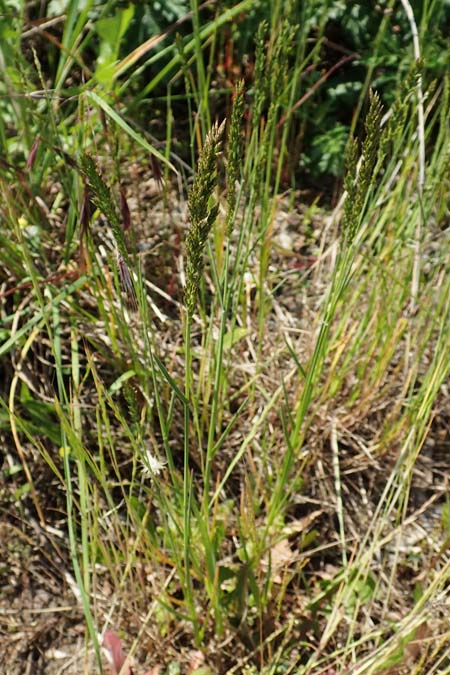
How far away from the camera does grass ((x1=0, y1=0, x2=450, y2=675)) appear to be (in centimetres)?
117

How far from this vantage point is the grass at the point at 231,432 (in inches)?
46.2

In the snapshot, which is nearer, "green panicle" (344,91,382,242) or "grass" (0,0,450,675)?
"green panicle" (344,91,382,242)

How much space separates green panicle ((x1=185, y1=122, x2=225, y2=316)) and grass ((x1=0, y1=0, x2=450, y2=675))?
0.34m

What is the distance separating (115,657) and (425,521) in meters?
0.76

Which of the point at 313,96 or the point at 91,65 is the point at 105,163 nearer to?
the point at 91,65

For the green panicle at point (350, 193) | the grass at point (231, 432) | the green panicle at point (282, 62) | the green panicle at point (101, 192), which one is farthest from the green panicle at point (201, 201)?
the green panicle at point (282, 62)

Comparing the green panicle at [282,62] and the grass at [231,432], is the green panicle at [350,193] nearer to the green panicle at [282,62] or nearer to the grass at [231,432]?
the grass at [231,432]

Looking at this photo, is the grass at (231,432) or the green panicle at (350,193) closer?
the green panicle at (350,193)

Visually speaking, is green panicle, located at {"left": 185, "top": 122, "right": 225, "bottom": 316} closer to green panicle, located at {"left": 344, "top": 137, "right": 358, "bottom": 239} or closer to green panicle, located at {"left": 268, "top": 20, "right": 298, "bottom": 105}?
green panicle, located at {"left": 344, "top": 137, "right": 358, "bottom": 239}

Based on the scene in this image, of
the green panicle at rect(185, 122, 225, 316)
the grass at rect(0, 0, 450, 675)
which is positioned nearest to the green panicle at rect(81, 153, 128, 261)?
the green panicle at rect(185, 122, 225, 316)

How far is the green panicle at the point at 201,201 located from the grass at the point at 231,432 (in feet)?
1.13

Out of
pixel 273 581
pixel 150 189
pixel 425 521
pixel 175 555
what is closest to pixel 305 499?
pixel 273 581

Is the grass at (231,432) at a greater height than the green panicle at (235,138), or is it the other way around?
the green panicle at (235,138)

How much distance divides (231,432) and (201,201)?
97cm
